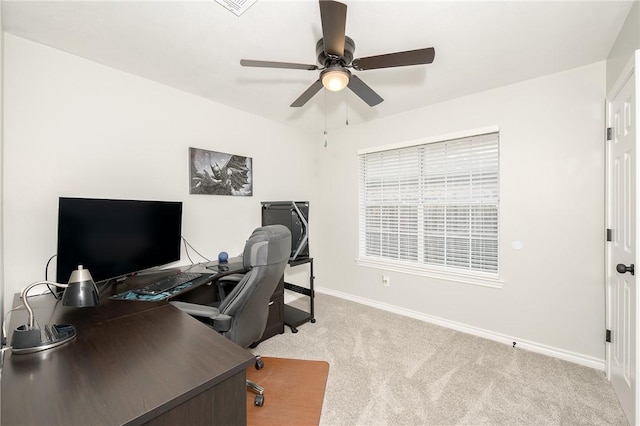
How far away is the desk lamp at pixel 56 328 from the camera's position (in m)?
1.04

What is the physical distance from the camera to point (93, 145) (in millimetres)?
2154

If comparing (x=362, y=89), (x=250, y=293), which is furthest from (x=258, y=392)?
(x=362, y=89)

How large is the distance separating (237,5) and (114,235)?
67.2 inches

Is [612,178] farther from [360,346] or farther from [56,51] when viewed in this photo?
[56,51]

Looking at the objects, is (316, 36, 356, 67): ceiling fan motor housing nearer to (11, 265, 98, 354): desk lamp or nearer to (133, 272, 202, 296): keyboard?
(11, 265, 98, 354): desk lamp

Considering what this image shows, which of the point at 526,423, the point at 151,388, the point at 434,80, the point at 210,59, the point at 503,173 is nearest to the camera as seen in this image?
the point at 151,388

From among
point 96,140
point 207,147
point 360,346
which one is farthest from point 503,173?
point 96,140

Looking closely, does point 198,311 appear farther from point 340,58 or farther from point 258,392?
point 340,58

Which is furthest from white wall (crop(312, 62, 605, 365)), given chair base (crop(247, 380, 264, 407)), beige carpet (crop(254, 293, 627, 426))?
chair base (crop(247, 380, 264, 407))

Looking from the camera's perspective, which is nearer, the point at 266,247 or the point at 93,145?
the point at 266,247

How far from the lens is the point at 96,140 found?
7.11 ft

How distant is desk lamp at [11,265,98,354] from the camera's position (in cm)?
104

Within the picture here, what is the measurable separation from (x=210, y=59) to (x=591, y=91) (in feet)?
10.2

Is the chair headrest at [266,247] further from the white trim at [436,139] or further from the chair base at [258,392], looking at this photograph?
the white trim at [436,139]
